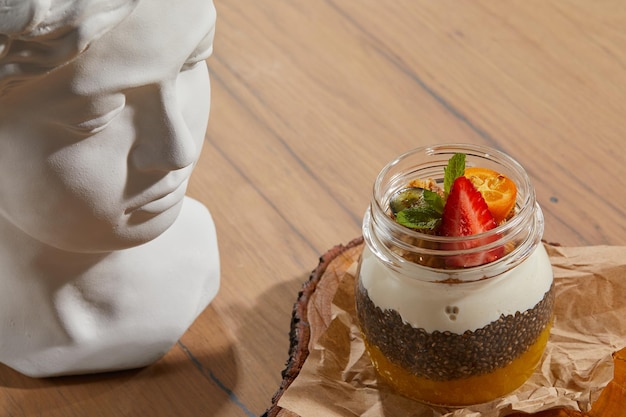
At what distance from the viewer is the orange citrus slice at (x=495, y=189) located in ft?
2.88

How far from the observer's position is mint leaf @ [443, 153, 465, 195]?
0.86 m

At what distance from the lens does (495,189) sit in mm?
896

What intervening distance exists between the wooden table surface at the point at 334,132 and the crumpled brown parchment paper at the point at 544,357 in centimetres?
9

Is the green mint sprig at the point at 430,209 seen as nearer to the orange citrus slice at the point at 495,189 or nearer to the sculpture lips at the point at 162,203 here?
the orange citrus slice at the point at 495,189

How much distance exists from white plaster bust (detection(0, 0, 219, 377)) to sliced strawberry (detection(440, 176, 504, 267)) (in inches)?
9.3

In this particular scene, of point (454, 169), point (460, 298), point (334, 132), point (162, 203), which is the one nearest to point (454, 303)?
point (460, 298)

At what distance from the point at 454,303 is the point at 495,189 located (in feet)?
0.41

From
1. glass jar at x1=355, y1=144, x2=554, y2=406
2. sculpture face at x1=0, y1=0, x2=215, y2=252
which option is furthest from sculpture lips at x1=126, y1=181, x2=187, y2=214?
glass jar at x1=355, y1=144, x2=554, y2=406

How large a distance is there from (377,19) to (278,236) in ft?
1.48

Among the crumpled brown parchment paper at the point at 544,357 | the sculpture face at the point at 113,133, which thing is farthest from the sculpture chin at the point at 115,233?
the crumpled brown parchment paper at the point at 544,357

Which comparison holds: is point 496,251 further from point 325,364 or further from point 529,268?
point 325,364

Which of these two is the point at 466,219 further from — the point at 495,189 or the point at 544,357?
the point at 544,357

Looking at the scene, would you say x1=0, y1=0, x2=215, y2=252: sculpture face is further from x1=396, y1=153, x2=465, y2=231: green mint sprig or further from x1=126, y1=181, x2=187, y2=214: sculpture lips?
x1=396, y1=153, x2=465, y2=231: green mint sprig

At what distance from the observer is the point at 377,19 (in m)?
1.43
